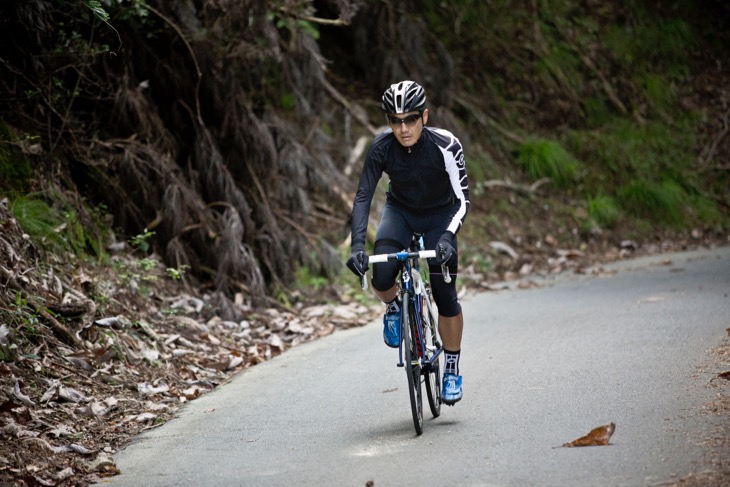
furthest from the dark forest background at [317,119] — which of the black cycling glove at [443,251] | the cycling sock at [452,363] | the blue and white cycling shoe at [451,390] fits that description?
the blue and white cycling shoe at [451,390]

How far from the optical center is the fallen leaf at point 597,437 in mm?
5504

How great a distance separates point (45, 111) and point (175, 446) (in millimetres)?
5086

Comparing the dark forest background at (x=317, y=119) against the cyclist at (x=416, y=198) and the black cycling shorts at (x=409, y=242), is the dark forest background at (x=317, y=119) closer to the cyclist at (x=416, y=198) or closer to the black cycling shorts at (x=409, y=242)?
the cyclist at (x=416, y=198)

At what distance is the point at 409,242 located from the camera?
685 centimetres

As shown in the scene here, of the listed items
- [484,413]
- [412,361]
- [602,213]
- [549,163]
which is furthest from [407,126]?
[549,163]

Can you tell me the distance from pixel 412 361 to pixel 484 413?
83 cm

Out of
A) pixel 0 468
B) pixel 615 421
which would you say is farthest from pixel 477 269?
pixel 0 468

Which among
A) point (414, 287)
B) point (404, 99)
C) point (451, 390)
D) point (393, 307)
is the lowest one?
point (451, 390)

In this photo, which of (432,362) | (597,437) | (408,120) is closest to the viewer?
(597,437)

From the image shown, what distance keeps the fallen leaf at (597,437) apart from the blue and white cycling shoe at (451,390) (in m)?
1.18

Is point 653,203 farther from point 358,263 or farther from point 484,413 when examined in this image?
point 358,263

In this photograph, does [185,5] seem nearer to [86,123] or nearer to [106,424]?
[86,123]

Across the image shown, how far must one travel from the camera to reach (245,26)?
11.1 meters

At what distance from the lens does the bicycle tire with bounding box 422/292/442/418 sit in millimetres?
6527
